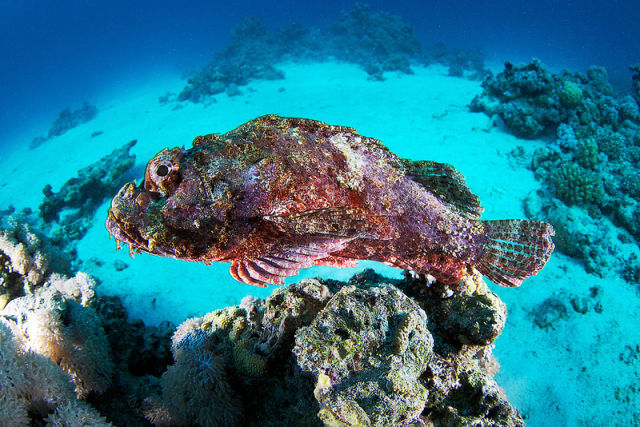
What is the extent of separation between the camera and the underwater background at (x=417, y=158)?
6.38 m

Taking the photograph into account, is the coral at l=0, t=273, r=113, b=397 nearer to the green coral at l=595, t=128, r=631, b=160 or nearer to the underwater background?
the underwater background

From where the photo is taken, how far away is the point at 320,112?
17938 millimetres

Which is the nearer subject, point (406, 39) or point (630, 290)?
point (630, 290)

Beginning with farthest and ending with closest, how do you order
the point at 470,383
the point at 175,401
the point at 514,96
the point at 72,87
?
the point at 72,87
the point at 514,96
the point at 175,401
the point at 470,383

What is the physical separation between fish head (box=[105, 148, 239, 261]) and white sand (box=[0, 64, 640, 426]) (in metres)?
5.35

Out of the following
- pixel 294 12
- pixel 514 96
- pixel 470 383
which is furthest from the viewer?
pixel 294 12

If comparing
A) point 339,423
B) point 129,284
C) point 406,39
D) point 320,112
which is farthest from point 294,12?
point 339,423

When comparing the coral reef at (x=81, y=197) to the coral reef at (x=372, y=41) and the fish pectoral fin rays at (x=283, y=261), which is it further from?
the coral reef at (x=372, y=41)

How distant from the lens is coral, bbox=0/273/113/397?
3.87 meters

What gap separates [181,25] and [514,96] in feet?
339

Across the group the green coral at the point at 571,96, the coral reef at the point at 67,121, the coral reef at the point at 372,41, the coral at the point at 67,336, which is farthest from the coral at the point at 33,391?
the coral reef at the point at 67,121

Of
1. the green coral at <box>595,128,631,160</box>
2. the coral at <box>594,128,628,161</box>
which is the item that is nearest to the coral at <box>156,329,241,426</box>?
the coral at <box>594,128,628,161</box>

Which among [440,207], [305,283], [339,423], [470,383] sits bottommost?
[470,383]

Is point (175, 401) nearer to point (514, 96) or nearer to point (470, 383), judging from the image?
point (470, 383)
